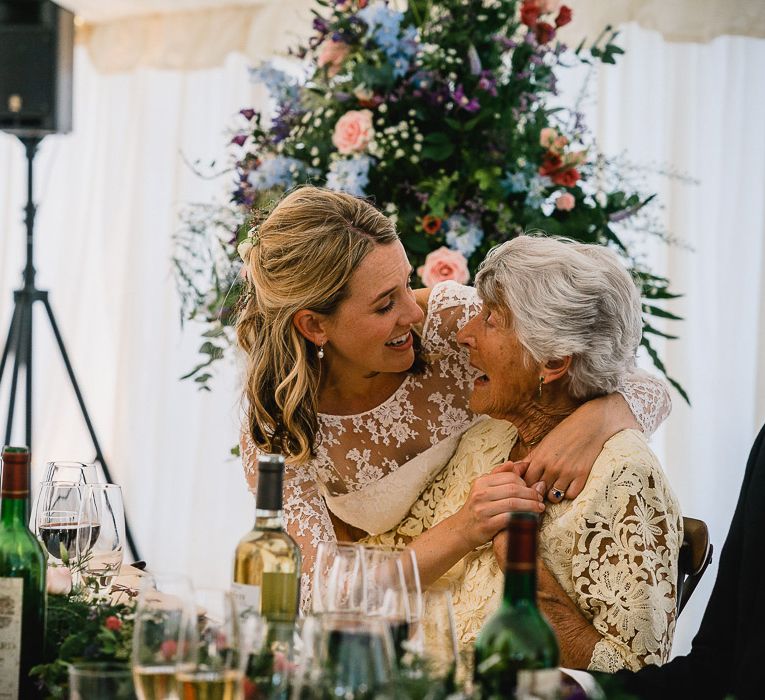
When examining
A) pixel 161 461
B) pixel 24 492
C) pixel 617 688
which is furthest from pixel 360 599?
pixel 161 461

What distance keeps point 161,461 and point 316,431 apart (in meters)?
3.24

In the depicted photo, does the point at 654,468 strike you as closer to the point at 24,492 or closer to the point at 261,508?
the point at 261,508

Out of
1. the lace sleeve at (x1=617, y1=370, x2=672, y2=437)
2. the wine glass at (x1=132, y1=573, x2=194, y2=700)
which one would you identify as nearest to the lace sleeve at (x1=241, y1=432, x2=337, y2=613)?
the lace sleeve at (x1=617, y1=370, x2=672, y2=437)

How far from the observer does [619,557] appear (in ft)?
6.15

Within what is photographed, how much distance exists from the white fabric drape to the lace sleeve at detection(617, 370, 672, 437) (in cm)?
208

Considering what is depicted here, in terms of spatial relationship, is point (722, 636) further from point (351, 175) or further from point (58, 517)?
point (351, 175)

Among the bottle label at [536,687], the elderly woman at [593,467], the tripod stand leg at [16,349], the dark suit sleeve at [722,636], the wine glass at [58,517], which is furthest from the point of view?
the tripod stand leg at [16,349]

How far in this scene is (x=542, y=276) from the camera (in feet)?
6.79

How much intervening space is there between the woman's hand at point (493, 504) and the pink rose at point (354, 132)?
3.75 ft

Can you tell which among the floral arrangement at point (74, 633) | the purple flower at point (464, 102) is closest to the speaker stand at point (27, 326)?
the purple flower at point (464, 102)

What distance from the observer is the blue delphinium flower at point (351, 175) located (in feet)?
9.40

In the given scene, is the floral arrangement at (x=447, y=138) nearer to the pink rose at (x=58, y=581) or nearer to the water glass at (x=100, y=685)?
the pink rose at (x=58, y=581)

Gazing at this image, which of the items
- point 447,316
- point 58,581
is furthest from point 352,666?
point 447,316

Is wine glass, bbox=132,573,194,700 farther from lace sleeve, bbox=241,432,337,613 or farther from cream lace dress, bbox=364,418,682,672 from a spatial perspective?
lace sleeve, bbox=241,432,337,613
